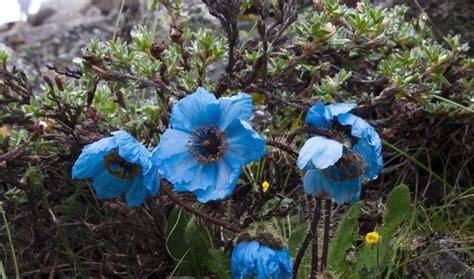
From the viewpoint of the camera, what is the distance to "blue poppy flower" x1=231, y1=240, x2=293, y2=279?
5.06 feet

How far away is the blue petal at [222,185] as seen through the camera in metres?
1.58

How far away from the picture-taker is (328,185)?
1561mm

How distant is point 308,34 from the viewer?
192cm

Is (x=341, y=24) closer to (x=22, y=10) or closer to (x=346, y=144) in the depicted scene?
(x=346, y=144)

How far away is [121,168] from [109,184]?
0.05 metres

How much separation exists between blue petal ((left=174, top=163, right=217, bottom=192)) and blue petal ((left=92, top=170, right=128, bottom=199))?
12 centimetres

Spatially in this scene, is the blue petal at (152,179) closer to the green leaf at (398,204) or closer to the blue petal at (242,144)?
the blue petal at (242,144)

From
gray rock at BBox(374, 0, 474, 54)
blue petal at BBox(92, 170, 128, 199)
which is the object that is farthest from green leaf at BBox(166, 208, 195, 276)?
gray rock at BBox(374, 0, 474, 54)

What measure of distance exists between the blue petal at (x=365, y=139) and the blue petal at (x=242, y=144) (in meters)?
0.17

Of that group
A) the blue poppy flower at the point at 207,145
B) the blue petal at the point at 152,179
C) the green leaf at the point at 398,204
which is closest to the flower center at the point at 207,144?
the blue poppy flower at the point at 207,145

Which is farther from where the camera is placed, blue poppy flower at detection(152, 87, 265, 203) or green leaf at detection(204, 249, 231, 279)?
green leaf at detection(204, 249, 231, 279)

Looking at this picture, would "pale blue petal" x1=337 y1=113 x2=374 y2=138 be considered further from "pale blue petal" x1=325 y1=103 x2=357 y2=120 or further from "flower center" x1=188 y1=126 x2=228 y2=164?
"flower center" x1=188 y1=126 x2=228 y2=164

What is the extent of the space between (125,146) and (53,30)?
2.29m

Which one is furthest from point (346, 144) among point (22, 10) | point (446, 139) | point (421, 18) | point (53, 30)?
point (22, 10)
